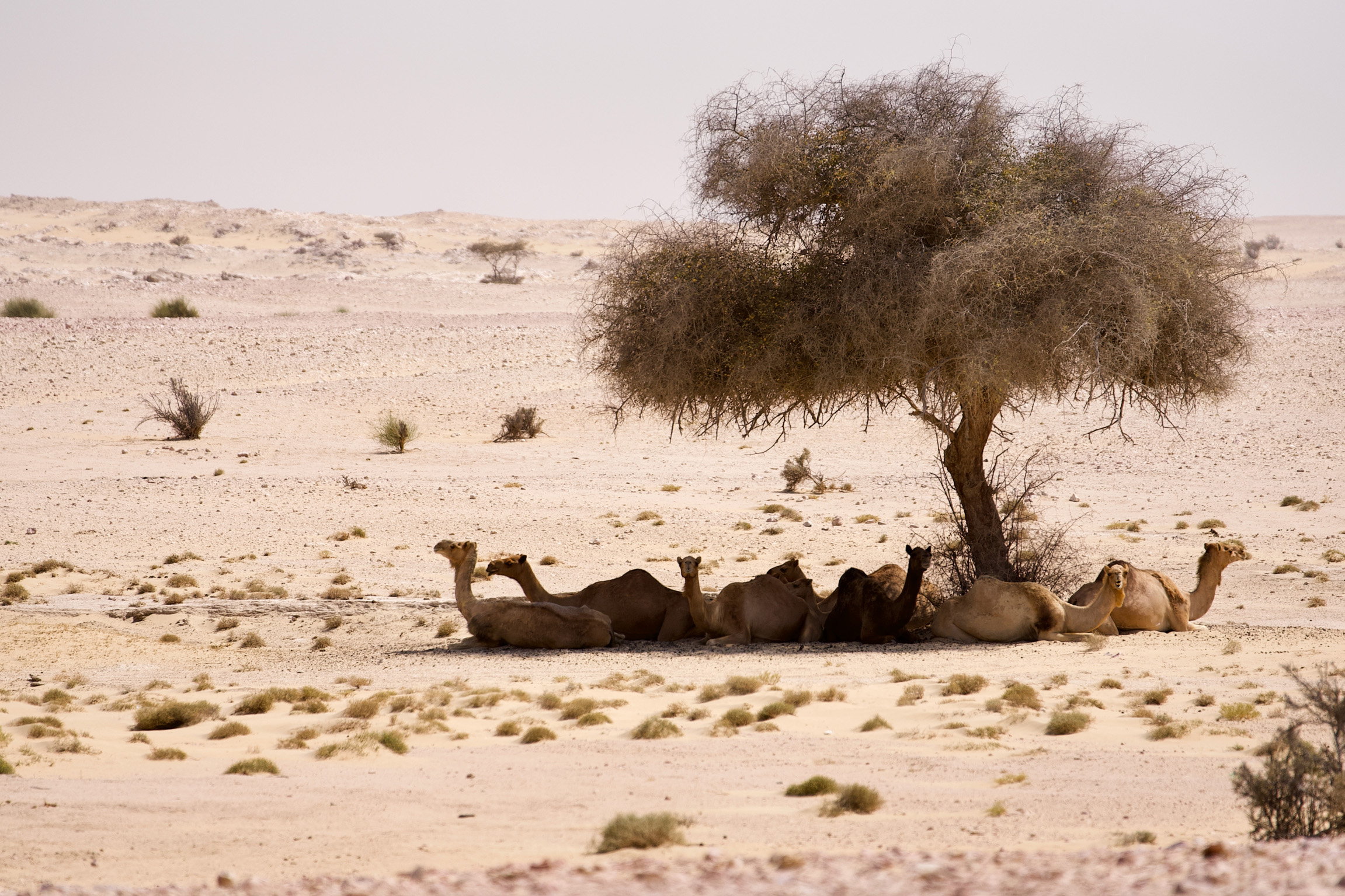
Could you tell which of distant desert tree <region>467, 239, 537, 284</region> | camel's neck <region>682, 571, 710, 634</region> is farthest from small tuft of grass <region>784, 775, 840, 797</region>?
distant desert tree <region>467, 239, 537, 284</region>

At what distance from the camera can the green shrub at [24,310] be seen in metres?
50.9

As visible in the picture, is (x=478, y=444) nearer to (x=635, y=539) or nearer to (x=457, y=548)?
(x=635, y=539)

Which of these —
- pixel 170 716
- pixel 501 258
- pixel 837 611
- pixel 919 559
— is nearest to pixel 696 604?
pixel 837 611

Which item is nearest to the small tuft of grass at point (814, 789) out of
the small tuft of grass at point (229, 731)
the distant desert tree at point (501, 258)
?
the small tuft of grass at point (229, 731)

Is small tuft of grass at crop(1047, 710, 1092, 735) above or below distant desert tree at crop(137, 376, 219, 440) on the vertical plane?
below

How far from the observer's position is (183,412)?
3262cm

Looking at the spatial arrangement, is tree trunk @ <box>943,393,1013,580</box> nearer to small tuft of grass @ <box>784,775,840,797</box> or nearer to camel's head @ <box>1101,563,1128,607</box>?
camel's head @ <box>1101,563,1128,607</box>

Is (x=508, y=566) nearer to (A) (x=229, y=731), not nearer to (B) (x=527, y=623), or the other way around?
(B) (x=527, y=623)

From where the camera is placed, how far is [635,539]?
874 inches

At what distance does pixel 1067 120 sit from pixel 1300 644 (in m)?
6.64

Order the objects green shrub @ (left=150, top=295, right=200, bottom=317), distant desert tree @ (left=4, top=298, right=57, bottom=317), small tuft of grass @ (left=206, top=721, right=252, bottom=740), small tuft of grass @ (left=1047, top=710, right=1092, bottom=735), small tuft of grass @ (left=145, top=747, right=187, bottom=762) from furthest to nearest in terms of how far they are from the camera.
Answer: green shrub @ (left=150, top=295, right=200, bottom=317) → distant desert tree @ (left=4, top=298, right=57, bottom=317) → small tuft of grass @ (left=206, top=721, right=252, bottom=740) → small tuft of grass @ (left=1047, top=710, right=1092, bottom=735) → small tuft of grass @ (left=145, top=747, right=187, bottom=762)

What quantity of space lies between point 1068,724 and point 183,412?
92.7ft

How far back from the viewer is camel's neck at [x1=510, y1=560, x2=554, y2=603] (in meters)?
15.4

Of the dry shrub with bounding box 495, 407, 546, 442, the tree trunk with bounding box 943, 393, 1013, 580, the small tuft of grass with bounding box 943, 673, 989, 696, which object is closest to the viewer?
the small tuft of grass with bounding box 943, 673, 989, 696
